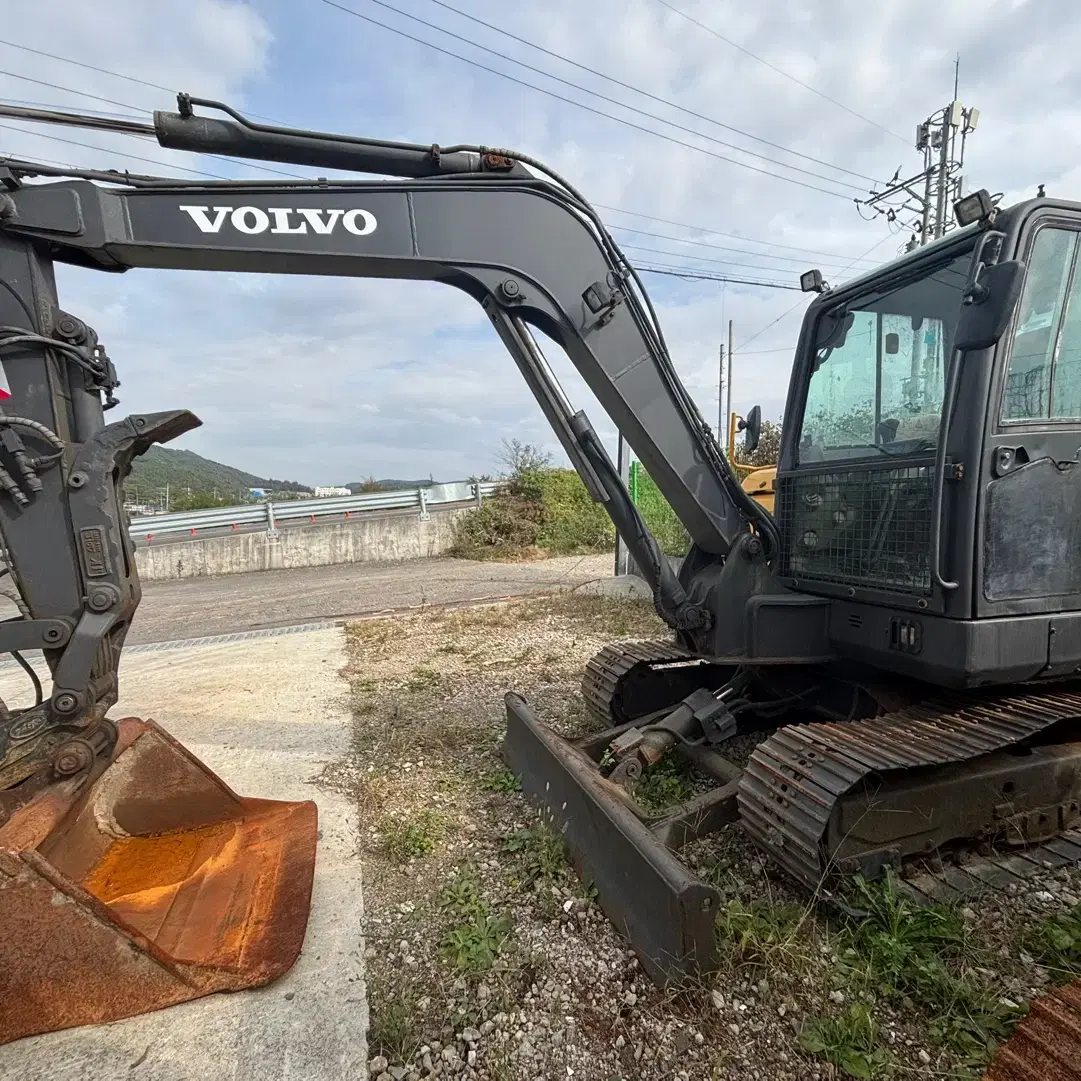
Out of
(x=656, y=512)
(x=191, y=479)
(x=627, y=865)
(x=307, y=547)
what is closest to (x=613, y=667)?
(x=627, y=865)

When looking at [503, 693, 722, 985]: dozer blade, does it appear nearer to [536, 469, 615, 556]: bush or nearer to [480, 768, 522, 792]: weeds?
[480, 768, 522, 792]: weeds

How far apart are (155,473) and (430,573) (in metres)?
44.1

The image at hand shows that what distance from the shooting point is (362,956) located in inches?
100

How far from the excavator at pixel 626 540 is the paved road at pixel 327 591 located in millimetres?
6892

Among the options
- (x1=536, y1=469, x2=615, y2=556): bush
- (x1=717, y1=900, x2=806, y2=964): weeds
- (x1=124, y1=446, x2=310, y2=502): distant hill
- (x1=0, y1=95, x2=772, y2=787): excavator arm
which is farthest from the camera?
(x1=124, y1=446, x2=310, y2=502): distant hill

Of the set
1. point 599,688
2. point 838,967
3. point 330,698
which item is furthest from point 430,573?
point 838,967

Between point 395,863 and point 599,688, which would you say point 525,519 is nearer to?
point 599,688

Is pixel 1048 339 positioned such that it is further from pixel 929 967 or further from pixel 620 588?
pixel 620 588

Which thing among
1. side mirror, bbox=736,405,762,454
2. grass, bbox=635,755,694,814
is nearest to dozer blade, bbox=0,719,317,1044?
grass, bbox=635,755,694,814

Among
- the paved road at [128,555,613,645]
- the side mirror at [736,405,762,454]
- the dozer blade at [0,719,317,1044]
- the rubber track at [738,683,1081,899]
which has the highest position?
the side mirror at [736,405,762,454]

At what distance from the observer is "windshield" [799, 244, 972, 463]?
3047mm

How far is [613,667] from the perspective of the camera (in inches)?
171

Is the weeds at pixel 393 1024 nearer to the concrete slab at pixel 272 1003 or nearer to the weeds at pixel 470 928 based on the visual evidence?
the concrete slab at pixel 272 1003

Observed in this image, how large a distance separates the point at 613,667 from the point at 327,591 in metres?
9.12
